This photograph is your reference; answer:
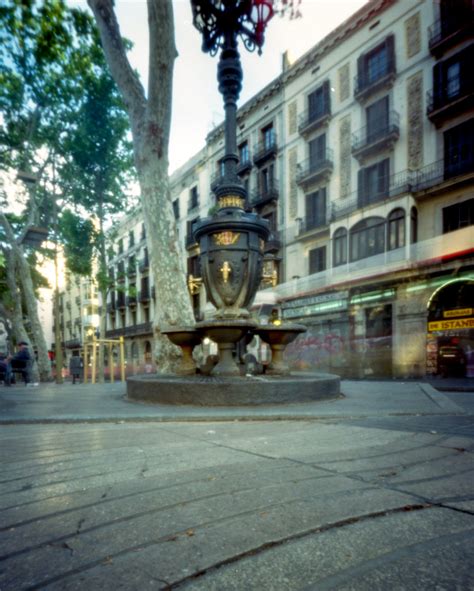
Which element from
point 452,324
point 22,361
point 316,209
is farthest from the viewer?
point 316,209

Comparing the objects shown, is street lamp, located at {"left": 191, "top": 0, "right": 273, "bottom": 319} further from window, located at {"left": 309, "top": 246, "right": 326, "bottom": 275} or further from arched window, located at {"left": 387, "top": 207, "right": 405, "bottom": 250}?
window, located at {"left": 309, "top": 246, "right": 326, "bottom": 275}

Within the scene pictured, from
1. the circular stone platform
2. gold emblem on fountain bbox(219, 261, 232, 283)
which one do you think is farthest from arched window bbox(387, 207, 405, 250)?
the circular stone platform

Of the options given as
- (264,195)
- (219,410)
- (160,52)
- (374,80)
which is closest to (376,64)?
(374,80)

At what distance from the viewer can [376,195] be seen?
18.3 metres

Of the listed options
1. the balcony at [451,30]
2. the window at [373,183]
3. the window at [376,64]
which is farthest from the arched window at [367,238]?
the balcony at [451,30]

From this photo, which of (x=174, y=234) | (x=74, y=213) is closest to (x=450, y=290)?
(x=174, y=234)

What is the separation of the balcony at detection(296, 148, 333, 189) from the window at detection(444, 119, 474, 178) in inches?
224

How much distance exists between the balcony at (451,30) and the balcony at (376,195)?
4931 mm

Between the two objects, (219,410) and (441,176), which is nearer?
(219,410)

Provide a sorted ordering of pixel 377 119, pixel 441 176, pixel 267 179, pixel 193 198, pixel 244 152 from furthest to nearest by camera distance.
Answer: pixel 193 198
pixel 244 152
pixel 267 179
pixel 377 119
pixel 441 176

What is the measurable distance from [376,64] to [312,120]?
12.8 feet

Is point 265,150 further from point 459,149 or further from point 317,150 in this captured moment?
point 459,149

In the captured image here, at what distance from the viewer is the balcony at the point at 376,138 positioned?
1772 centimetres

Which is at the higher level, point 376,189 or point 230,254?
point 376,189
